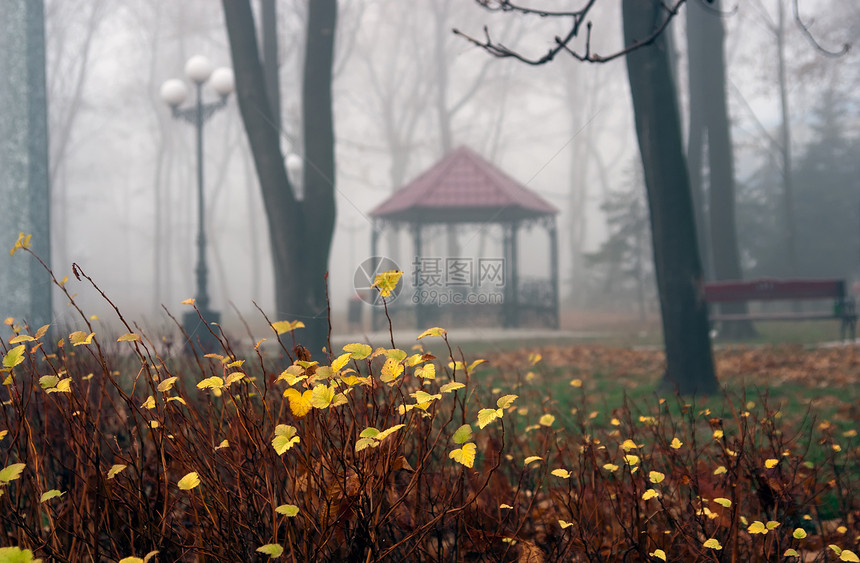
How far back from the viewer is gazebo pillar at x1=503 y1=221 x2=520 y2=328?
35.3 feet

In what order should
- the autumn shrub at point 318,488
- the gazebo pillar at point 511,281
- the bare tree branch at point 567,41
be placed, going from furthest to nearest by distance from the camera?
the gazebo pillar at point 511,281 < the bare tree branch at point 567,41 < the autumn shrub at point 318,488

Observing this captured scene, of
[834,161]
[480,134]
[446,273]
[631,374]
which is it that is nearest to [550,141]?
[480,134]

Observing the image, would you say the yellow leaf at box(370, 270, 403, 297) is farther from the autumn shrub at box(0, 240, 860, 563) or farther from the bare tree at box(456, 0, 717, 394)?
the bare tree at box(456, 0, 717, 394)

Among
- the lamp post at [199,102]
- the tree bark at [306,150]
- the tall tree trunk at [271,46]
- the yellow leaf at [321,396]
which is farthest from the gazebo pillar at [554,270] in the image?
the yellow leaf at [321,396]

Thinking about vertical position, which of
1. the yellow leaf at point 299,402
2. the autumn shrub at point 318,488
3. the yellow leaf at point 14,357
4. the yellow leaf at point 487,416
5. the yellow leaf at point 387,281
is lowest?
the autumn shrub at point 318,488

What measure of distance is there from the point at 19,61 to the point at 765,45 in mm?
18194

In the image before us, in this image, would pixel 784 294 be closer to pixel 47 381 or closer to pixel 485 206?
pixel 485 206

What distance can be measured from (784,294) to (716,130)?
135 inches

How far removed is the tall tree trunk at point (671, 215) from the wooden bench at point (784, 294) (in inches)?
147

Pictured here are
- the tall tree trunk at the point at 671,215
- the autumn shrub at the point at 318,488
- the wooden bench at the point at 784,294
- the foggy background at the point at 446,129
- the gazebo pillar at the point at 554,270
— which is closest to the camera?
the autumn shrub at the point at 318,488

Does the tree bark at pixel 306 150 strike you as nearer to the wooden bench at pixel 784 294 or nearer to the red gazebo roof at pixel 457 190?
the red gazebo roof at pixel 457 190

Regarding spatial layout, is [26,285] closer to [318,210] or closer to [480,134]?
[318,210]

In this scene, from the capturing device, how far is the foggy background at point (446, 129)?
58.7 ft

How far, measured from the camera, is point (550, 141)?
91.1ft
